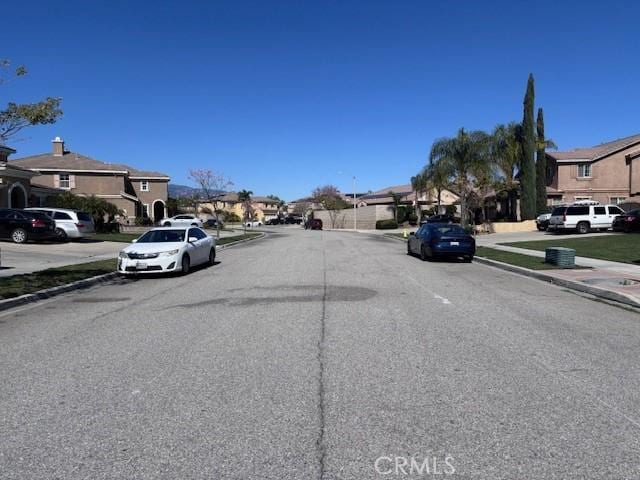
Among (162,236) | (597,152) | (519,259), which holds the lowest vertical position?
(519,259)

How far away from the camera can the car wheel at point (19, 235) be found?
26.3m

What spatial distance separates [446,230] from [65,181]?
4082 centimetres

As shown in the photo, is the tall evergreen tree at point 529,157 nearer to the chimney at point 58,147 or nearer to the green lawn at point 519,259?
the green lawn at point 519,259

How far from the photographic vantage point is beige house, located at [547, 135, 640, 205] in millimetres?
46781

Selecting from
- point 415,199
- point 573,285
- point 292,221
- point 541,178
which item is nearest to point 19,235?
point 573,285

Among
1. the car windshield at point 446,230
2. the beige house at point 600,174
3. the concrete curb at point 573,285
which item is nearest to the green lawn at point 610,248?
the concrete curb at point 573,285

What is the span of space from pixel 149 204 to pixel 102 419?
5800cm

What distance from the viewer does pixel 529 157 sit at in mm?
43062

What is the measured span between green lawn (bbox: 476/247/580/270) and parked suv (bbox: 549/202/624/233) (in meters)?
13.8

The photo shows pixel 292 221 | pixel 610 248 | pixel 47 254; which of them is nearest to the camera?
pixel 47 254

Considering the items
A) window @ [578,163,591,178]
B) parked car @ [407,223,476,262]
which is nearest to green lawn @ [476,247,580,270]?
parked car @ [407,223,476,262]

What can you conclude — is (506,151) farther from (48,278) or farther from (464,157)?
(48,278)

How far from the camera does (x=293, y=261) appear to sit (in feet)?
68.3

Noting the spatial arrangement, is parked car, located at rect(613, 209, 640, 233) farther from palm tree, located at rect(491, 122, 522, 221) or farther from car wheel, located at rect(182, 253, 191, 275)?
car wheel, located at rect(182, 253, 191, 275)
